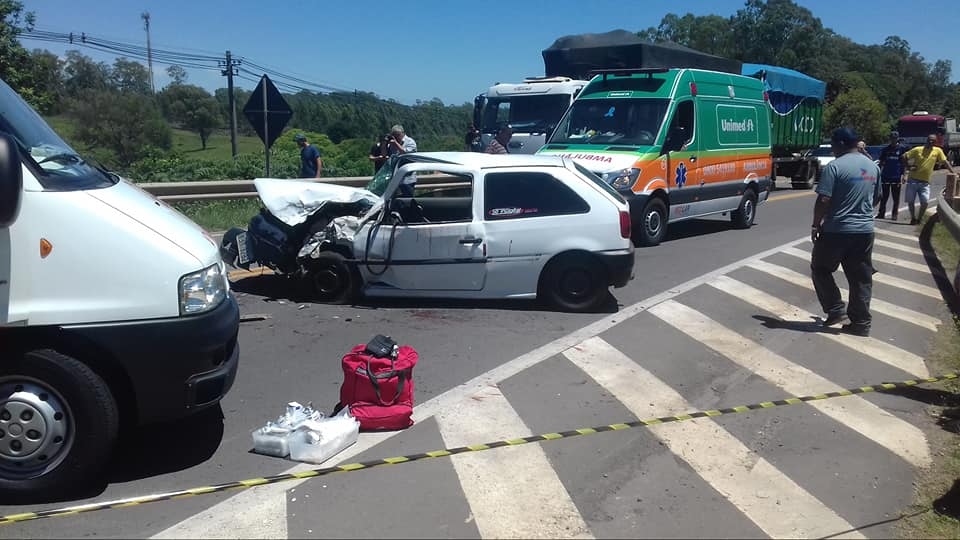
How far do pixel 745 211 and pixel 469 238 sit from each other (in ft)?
30.2

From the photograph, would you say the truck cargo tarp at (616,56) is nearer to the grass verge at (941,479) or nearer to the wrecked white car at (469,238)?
the wrecked white car at (469,238)

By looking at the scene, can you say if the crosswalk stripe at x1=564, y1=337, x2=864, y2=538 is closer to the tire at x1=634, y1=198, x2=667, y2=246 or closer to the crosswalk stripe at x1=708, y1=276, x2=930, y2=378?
the crosswalk stripe at x1=708, y1=276, x2=930, y2=378

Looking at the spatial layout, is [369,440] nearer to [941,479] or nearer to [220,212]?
[941,479]

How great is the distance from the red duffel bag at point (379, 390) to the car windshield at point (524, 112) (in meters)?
14.1

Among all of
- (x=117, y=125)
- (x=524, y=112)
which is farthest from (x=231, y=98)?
(x=524, y=112)

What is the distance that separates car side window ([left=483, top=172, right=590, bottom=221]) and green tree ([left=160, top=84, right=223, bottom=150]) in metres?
43.0

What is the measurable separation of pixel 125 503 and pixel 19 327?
1.04m

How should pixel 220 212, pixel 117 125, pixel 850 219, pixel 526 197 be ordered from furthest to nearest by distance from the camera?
pixel 117 125
pixel 220 212
pixel 526 197
pixel 850 219

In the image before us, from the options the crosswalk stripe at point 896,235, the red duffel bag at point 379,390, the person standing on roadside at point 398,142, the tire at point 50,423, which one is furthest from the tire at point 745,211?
the tire at point 50,423

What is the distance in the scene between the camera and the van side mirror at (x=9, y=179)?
12.1ft

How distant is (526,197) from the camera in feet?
27.4

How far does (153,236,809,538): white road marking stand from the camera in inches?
152

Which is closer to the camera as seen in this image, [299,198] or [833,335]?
[833,335]

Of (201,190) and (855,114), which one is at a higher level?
(855,114)
